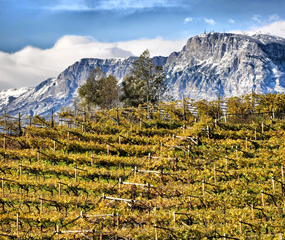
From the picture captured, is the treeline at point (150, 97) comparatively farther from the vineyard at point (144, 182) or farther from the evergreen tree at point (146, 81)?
the vineyard at point (144, 182)

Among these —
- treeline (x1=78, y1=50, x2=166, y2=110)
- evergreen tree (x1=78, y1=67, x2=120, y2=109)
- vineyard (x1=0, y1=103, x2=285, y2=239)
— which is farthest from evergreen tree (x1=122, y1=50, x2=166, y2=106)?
vineyard (x1=0, y1=103, x2=285, y2=239)

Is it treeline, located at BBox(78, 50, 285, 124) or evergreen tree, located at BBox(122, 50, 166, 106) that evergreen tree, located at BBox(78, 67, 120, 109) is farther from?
evergreen tree, located at BBox(122, 50, 166, 106)

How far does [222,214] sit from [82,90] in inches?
1589

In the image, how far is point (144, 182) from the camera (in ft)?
63.6

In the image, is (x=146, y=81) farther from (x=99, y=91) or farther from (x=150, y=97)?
Result: (x=99, y=91)

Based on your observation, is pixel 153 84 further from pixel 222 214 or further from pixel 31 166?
pixel 222 214

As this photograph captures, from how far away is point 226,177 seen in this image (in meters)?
20.2

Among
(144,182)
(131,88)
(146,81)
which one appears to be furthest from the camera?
(131,88)

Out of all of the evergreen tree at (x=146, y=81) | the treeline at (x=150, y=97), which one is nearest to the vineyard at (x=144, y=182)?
the treeline at (x=150, y=97)

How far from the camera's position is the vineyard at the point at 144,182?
13430 millimetres

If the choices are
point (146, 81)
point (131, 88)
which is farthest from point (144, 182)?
point (131, 88)

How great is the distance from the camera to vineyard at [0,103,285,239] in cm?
1343

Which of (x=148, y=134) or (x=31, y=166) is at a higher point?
(x=148, y=134)

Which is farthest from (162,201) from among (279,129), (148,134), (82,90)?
(82,90)
